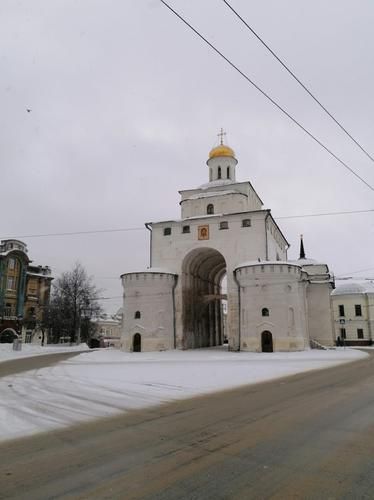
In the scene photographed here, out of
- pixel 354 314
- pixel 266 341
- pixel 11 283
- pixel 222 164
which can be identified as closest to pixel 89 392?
pixel 266 341

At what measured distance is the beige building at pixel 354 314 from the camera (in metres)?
54.2

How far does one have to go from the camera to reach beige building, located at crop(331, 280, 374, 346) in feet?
178

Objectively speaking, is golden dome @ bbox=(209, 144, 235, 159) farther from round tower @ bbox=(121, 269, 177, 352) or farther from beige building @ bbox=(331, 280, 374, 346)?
beige building @ bbox=(331, 280, 374, 346)

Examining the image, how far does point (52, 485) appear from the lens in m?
4.15

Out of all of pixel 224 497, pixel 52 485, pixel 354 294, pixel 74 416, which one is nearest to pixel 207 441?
pixel 224 497

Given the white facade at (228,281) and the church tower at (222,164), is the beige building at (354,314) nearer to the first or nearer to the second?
the white facade at (228,281)

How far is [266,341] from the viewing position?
3306 cm

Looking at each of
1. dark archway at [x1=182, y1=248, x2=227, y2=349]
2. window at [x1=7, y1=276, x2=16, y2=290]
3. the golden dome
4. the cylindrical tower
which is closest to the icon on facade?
dark archway at [x1=182, y1=248, x2=227, y2=349]

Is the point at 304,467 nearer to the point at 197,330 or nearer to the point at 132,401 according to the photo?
the point at 132,401

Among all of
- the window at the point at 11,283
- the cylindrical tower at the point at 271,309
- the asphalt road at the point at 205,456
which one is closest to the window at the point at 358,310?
the cylindrical tower at the point at 271,309

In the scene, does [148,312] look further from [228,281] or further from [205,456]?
[205,456]

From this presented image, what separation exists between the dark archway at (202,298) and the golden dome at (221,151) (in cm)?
1159

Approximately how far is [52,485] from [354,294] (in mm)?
58076

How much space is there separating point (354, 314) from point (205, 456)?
185 ft
